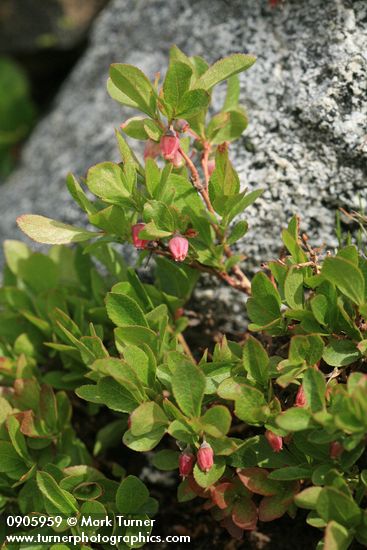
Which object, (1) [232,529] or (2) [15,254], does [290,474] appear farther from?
(2) [15,254]

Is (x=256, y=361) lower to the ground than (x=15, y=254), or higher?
higher

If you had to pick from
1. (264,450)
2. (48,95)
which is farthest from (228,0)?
(48,95)

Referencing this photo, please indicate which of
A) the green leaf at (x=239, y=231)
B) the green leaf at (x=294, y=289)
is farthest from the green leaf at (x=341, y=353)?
the green leaf at (x=239, y=231)

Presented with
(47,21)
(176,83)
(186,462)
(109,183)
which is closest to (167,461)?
(186,462)

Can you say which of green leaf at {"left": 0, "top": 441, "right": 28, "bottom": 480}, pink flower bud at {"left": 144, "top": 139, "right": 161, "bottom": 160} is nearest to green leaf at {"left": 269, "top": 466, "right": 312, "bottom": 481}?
green leaf at {"left": 0, "top": 441, "right": 28, "bottom": 480}

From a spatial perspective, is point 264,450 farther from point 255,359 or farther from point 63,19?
point 63,19

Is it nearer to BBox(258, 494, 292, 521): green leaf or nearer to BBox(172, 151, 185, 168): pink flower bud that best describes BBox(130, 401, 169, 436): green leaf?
BBox(258, 494, 292, 521): green leaf
